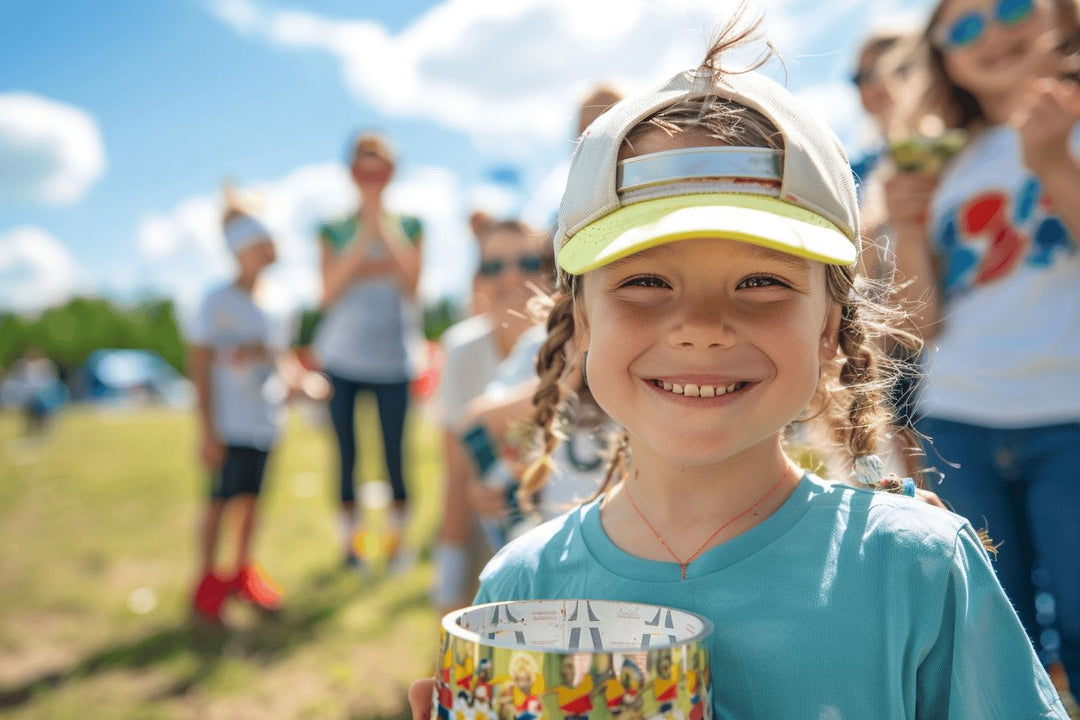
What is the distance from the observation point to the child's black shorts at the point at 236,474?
16.7 ft

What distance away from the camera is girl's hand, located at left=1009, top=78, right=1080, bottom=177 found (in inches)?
86.7

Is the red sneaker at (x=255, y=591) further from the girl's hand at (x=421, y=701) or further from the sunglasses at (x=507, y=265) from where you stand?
the girl's hand at (x=421, y=701)

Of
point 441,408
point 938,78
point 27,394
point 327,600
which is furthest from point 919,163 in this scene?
point 27,394

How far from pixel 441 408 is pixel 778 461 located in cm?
265

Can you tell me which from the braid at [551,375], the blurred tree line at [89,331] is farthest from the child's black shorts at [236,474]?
the blurred tree line at [89,331]

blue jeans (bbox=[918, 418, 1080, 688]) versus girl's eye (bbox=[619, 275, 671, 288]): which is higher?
girl's eye (bbox=[619, 275, 671, 288])

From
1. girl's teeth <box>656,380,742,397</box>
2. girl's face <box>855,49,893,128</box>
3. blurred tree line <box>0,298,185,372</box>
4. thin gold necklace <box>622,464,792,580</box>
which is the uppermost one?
blurred tree line <box>0,298,185,372</box>

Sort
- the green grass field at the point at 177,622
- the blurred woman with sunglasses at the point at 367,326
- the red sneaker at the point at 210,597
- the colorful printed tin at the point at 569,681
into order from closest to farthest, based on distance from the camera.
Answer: the colorful printed tin at the point at 569,681
the green grass field at the point at 177,622
the red sneaker at the point at 210,597
the blurred woman with sunglasses at the point at 367,326

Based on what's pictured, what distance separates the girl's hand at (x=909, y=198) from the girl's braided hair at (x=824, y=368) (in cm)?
92

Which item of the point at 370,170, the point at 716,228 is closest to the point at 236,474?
the point at 370,170

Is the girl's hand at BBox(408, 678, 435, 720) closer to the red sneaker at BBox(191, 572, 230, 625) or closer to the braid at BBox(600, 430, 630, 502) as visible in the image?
the braid at BBox(600, 430, 630, 502)

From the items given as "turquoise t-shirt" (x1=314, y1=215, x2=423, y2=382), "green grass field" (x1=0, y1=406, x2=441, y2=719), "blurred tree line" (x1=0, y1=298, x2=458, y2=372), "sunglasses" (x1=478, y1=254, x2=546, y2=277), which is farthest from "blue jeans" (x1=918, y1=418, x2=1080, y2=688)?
"blurred tree line" (x1=0, y1=298, x2=458, y2=372)

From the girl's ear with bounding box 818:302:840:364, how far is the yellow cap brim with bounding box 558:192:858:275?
0.53ft

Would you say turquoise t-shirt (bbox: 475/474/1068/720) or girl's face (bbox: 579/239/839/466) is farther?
girl's face (bbox: 579/239/839/466)
